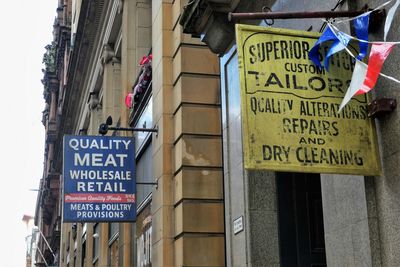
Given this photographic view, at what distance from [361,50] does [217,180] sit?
5849mm

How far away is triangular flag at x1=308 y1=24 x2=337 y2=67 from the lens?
243 inches

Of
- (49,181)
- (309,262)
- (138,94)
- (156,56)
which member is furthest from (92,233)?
(49,181)

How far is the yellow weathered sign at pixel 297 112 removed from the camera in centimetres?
589

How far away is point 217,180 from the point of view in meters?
11.7

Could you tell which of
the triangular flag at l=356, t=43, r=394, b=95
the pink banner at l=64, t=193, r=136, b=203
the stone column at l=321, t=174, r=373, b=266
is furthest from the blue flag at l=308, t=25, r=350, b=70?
the pink banner at l=64, t=193, r=136, b=203

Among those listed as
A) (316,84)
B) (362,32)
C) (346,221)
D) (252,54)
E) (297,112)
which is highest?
(362,32)

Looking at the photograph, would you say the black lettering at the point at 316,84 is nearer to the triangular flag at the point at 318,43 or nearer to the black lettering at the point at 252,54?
the triangular flag at the point at 318,43

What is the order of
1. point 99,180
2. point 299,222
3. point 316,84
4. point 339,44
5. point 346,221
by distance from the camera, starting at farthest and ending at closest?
point 99,180 < point 299,222 < point 346,221 < point 316,84 < point 339,44

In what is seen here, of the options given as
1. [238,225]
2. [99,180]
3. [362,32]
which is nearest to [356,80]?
[362,32]

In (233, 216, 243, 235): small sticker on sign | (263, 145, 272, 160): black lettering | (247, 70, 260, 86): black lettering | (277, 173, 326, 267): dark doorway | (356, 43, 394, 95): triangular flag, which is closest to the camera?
(356, 43, 394, 95): triangular flag

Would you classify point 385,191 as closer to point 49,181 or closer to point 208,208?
Result: point 208,208

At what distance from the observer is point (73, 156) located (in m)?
14.7

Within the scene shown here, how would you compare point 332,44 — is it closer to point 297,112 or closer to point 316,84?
point 316,84

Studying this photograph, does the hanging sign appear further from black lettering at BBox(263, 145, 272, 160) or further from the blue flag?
black lettering at BBox(263, 145, 272, 160)
